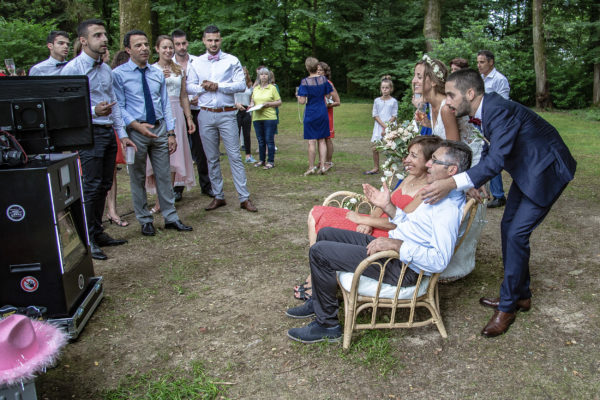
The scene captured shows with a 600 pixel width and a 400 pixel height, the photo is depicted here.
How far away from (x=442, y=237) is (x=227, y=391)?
1.58 meters

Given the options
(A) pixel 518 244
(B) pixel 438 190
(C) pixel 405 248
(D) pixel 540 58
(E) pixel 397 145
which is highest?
(D) pixel 540 58

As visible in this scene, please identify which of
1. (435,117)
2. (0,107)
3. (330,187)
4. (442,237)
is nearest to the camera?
(442,237)

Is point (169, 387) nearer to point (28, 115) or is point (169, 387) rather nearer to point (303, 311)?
point (303, 311)

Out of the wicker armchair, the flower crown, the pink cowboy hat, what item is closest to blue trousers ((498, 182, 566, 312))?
the wicker armchair

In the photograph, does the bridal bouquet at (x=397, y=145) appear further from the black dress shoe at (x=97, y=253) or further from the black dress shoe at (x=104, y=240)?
the black dress shoe at (x=104, y=240)

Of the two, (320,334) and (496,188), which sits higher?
(496,188)

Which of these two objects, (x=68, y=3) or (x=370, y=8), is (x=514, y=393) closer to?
(x=68, y=3)

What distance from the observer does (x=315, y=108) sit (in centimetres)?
895

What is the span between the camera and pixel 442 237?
301cm

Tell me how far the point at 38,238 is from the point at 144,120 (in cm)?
247

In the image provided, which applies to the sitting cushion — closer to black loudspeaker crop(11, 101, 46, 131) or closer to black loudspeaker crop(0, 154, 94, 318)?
black loudspeaker crop(0, 154, 94, 318)

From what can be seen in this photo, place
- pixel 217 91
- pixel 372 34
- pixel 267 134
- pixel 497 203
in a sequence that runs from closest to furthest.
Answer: pixel 217 91 < pixel 497 203 < pixel 267 134 < pixel 372 34

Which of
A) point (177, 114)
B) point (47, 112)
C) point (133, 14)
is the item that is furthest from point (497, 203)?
point (133, 14)

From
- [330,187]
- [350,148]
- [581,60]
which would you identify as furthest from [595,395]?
[581,60]
